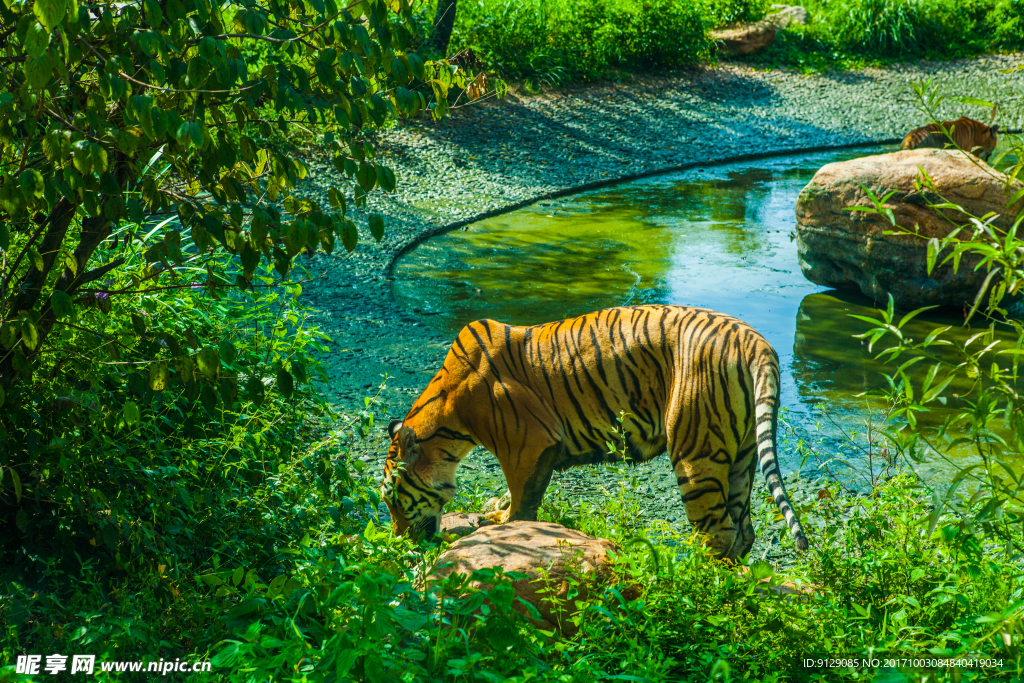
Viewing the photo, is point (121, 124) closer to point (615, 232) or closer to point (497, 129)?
point (615, 232)

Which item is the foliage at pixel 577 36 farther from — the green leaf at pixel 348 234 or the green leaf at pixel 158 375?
the green leaf at pixel 158 375

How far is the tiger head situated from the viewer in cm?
376

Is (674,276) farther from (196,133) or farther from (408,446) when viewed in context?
(196,133)

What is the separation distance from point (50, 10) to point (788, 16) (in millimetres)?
20266

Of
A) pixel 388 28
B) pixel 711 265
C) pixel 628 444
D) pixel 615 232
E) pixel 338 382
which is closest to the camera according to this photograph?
pixel 388 28

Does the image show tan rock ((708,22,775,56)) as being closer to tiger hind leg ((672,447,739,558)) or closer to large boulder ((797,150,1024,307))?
large boulder ((797,150,1024,307))

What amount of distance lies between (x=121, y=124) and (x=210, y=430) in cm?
158

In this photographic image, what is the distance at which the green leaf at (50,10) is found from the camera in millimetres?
1854

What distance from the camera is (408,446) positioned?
3.76 m

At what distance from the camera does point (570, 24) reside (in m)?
15.5

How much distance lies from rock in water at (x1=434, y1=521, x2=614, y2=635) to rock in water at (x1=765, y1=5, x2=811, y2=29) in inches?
731

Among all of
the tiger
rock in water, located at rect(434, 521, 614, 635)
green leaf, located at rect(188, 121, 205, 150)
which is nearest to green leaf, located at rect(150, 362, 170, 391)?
green leaf, located at rect(188, 121, 205, 150)

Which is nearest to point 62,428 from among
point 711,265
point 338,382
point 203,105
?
point 203,105

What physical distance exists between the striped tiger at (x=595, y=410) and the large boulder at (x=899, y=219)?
3.74 meters
